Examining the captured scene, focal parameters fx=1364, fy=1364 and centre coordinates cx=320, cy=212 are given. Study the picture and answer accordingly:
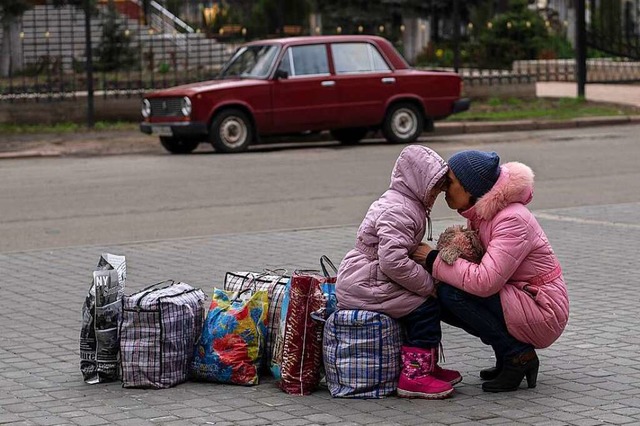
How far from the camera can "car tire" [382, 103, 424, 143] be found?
20.2m

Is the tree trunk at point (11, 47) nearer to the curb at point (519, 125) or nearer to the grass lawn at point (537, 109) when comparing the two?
the curb at point (519, 125)

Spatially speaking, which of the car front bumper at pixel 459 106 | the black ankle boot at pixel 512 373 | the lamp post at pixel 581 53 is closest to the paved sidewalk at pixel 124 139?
the lamp post at pixel 581 53

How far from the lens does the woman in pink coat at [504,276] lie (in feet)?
20.6

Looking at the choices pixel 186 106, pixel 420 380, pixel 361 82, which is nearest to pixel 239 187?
pixel 186 106

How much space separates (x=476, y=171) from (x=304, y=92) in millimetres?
13416

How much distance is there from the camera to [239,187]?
15203 millimetres

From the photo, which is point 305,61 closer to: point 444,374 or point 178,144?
point 178,144

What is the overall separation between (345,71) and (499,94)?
22.0ft

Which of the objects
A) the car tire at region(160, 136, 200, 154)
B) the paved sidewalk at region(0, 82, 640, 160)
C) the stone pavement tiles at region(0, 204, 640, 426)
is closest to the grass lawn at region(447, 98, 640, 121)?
the paved sidewalk at region(0, 82, 640, 160)

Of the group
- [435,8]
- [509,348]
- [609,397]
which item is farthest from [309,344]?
[435,8]

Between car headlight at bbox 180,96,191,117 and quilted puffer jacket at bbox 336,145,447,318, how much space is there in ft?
42.2

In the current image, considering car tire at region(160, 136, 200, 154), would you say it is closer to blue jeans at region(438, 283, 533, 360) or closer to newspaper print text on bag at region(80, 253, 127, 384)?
newspaper print text on bag at region(80, 253, 127, 384)

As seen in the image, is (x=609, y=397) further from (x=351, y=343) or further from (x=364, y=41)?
(x=364, y=41)

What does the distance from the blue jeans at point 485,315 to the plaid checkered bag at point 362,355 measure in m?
0.29
